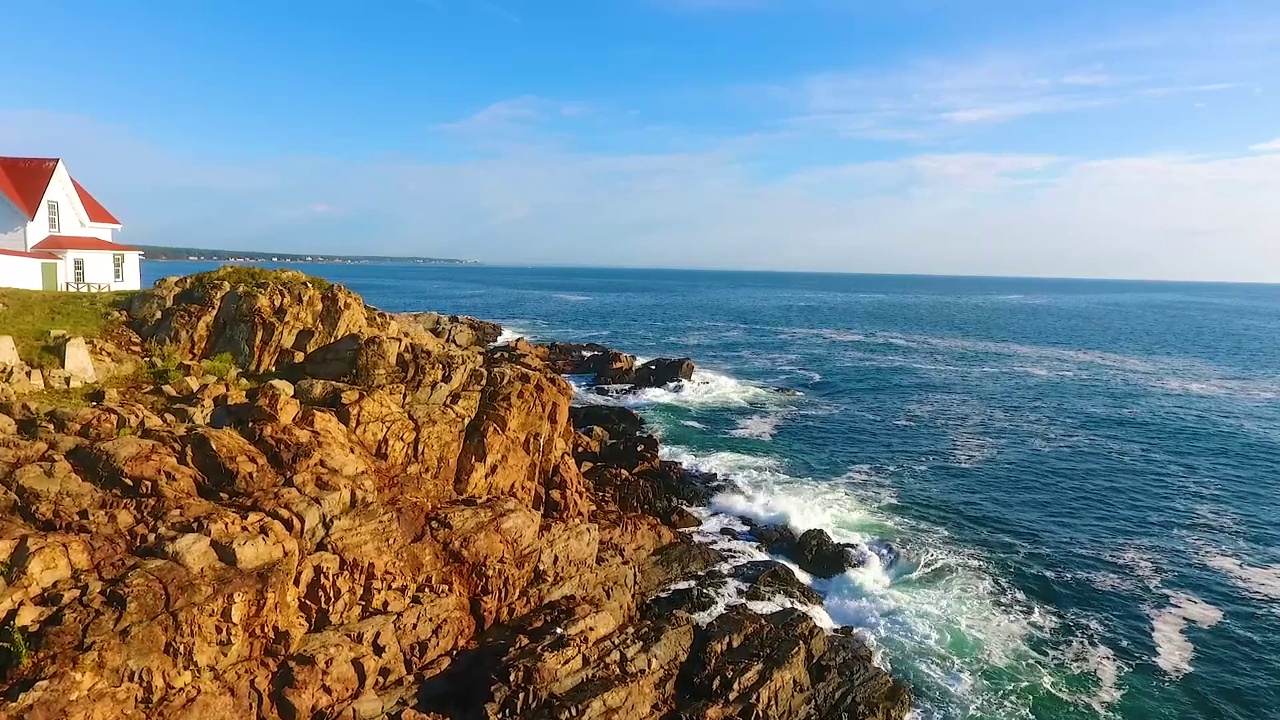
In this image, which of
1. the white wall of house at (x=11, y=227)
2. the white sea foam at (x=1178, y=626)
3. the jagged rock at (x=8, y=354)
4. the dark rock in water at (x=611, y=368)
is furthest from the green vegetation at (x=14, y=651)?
the dark rock in water at (x=611, y=368)

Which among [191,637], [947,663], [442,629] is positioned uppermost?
[191,637]

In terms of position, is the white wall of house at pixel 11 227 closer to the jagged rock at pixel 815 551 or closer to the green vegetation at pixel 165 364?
the green vegetation at pixel 165 364

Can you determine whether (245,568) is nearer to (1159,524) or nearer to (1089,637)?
(1089,637)

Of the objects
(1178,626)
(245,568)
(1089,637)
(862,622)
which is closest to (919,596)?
(862,622)

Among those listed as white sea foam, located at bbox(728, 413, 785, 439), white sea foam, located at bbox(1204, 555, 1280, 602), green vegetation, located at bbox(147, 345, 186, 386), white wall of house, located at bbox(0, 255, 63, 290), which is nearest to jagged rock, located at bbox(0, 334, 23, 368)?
green vegetation, located at bbox(147, 345, 186, 386)

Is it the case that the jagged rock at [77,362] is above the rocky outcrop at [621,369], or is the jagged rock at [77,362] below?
above

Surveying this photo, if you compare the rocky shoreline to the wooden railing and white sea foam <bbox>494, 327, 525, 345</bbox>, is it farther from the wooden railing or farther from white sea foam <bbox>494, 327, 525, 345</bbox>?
white sea foam <bbox>494, 327, 525, 345</bbox>
